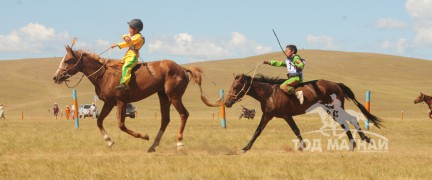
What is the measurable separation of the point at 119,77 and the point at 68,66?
1205mm

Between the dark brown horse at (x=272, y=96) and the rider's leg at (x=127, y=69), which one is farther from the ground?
the rider's leg at (x=127, y=69)

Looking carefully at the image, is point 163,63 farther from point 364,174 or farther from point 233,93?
point 364,174

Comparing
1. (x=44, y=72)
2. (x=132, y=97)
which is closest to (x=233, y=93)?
(x=132, y=97)

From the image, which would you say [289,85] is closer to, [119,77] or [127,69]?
[127,69]

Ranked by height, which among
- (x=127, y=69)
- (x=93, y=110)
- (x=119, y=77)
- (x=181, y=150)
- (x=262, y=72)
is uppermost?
(x=262, y=72)

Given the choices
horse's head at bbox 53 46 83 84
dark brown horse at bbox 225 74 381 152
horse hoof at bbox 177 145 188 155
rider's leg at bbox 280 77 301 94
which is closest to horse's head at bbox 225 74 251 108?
dark brown horse at bbox 225 74 381 152

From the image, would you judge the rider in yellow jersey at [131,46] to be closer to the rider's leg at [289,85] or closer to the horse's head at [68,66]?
the horse's head at [68,66]

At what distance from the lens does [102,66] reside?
14.3 meters

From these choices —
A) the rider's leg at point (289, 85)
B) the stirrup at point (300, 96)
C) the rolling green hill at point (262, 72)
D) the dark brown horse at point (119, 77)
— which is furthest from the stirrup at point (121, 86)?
the rolling green hill at point (262, 72)

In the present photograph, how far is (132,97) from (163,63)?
41.4 inches

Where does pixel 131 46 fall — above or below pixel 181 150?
above

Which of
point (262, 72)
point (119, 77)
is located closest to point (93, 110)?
point (119, 77)

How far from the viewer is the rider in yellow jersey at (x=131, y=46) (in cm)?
1391

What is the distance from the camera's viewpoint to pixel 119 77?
14141 mm
